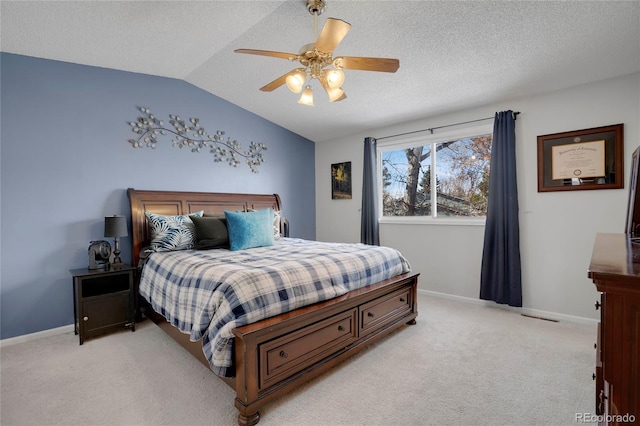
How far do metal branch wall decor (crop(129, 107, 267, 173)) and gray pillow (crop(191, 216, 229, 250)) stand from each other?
44.0 inches

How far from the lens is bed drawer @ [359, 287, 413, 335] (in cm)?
251

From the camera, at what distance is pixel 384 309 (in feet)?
8.89

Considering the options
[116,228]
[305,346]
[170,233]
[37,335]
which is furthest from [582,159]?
[37,335]

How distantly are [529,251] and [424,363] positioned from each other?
6.39 ft

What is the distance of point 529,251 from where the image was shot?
3322 millimetres

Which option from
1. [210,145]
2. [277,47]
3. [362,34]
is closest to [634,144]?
[362,34]

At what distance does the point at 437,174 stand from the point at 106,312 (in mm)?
4119

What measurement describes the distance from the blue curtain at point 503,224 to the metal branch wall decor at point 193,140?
316 cm

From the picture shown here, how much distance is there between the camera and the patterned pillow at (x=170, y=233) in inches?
123

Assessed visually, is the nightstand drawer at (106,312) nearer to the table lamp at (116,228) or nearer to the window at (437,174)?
the table lamp at (116,228)

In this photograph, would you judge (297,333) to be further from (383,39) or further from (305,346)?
(383,39)

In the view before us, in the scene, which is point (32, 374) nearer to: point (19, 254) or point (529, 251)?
point (19, 254)

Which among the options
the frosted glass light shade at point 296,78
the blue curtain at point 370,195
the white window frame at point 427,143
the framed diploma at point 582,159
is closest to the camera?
the frosted glass light shade at point 296,78

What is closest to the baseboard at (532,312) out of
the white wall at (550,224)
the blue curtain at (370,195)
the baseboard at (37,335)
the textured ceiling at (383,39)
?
the white wall at (550,224)
